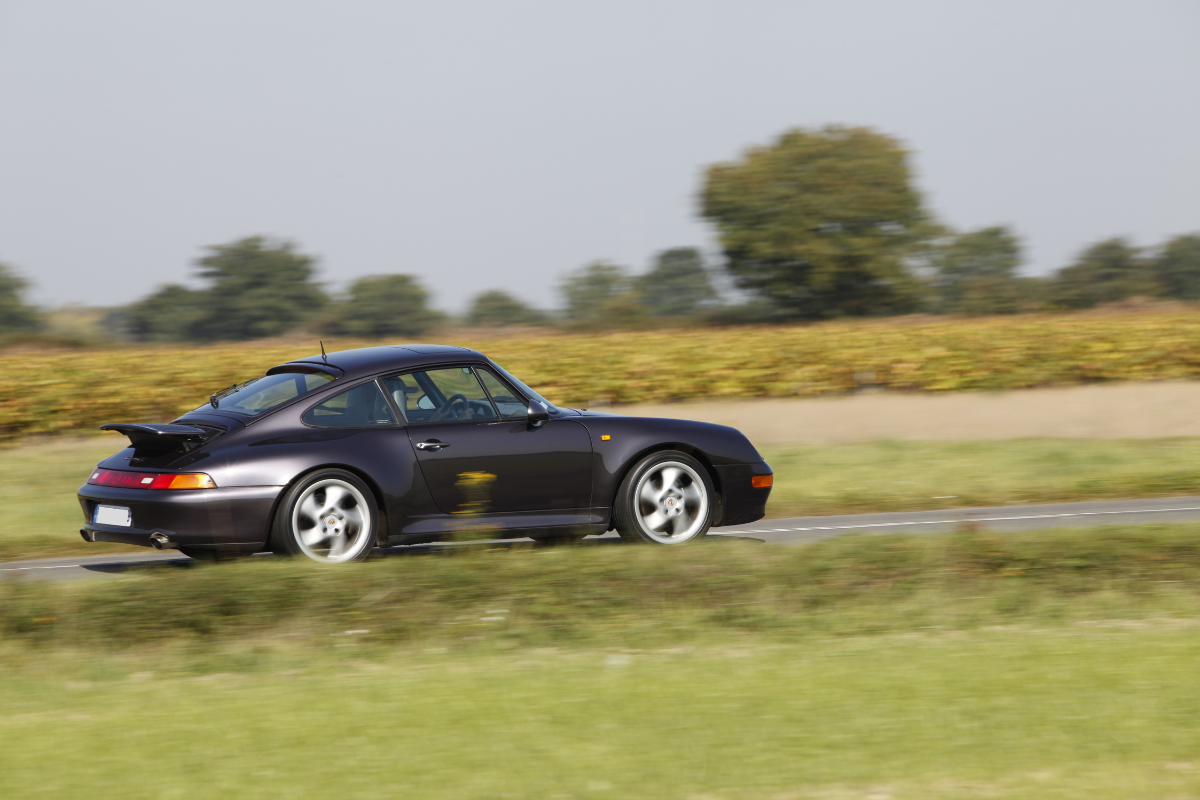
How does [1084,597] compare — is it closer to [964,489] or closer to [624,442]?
[624,442]

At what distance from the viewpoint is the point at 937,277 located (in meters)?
46.0

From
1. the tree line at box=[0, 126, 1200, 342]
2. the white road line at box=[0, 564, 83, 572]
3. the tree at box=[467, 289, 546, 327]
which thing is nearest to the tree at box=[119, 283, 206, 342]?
the tree line at box=[0, 126, 1200, 342]

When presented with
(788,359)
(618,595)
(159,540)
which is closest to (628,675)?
(618,595)

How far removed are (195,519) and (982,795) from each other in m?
5.25

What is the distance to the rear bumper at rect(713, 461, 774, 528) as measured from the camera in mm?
8992

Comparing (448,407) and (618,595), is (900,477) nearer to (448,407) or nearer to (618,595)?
(448,407)

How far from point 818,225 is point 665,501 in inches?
1426

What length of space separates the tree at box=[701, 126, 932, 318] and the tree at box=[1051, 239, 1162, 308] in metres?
5.23

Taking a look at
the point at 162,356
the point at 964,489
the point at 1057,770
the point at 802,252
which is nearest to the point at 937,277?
the point at 802,252

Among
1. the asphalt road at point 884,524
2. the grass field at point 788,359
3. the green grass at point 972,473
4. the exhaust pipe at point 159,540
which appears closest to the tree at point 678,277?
the grass field at point 788,359

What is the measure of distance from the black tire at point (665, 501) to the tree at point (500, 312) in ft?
98.5

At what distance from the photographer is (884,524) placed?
11.3 m

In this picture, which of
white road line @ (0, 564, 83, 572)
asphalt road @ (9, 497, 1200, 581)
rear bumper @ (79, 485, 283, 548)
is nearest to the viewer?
rear bumper @ (79, 485, 283, 548)

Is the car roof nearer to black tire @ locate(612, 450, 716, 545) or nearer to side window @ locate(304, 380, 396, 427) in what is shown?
side window @ locate(304, 380, 396, 427)
